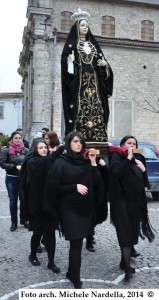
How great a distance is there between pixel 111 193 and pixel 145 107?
25.1 meters

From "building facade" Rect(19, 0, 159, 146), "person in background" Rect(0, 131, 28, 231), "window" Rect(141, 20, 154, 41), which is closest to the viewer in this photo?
"person in background" Rect(0, 131, 28, 231)

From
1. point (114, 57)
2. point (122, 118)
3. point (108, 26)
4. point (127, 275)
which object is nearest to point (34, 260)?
point (127, 275)

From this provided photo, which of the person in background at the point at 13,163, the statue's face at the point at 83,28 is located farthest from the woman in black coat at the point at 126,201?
the person in background at the point at 13,163

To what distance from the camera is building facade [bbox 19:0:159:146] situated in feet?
86.8

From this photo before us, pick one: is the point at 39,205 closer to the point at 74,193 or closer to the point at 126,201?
the point at 74,193

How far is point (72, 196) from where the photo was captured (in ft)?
13.9

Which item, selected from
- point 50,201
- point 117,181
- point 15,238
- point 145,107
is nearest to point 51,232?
point 50,201

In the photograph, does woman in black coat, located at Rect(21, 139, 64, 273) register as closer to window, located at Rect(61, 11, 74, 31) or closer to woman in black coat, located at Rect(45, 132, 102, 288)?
woman in black coat, located at Rect(45, 132, 102, 288)

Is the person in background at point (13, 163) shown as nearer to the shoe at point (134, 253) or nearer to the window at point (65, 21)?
the shoe at point (134, 253)

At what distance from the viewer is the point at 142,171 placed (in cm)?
498

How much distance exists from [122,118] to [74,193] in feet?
80.7

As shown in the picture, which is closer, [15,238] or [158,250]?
[158,250]

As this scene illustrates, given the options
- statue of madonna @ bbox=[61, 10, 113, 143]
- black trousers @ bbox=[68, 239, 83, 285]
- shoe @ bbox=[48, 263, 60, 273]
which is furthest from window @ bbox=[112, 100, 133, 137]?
black trousers @ bbox=[68, 239, 83, 285]

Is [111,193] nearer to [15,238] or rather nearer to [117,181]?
[117,181]
